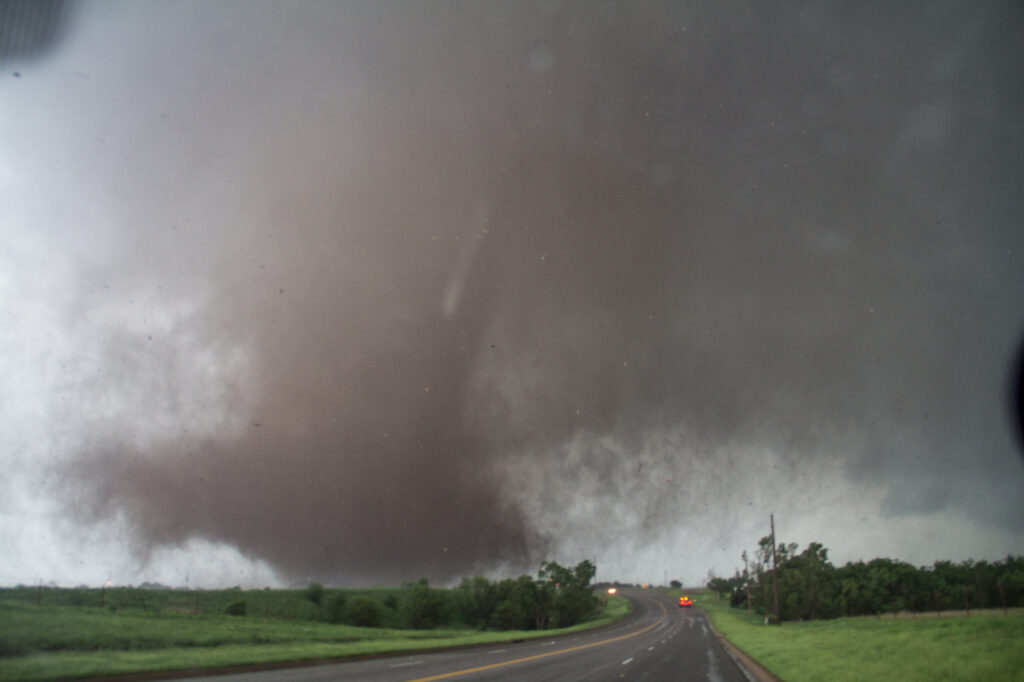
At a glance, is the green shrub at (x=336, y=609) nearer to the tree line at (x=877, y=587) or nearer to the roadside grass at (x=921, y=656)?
the tree line at (x=877, y=587)

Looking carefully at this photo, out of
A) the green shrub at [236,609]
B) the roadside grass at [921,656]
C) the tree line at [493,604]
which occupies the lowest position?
the tree line at [493,604]

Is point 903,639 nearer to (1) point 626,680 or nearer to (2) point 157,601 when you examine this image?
(1) point 626,680

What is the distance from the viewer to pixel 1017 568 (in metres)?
70.9

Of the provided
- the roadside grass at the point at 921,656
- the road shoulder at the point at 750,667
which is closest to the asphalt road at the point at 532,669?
the road shoulder at the point at 750,667

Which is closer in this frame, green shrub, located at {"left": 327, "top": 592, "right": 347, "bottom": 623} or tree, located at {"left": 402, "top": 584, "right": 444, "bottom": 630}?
green shrub, located at {"left": 327, "top": 592, "right": 347, "bottom": 623}

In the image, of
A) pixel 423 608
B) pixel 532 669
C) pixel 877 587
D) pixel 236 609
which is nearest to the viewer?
pixel 532 669

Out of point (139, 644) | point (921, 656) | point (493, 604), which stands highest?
point (921, 656)

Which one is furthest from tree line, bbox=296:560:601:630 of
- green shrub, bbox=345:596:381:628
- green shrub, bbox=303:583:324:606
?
green shrub, bbox=345:596:381:628

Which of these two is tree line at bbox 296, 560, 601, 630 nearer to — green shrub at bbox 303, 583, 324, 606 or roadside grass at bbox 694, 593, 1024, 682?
green shrub at bbox 303, 583, 324, 606

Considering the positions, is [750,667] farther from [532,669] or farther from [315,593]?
[315,593]

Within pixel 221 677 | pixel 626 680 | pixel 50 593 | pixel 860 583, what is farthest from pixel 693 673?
pixel 860 583

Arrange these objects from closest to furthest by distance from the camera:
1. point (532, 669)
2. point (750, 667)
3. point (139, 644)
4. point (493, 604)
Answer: point (532, 669)
point (750, 667)
point (139, 644)
point (493, 604)

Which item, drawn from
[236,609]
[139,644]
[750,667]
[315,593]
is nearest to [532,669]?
[750,667]

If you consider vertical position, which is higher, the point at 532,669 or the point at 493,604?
the point at 532,669
